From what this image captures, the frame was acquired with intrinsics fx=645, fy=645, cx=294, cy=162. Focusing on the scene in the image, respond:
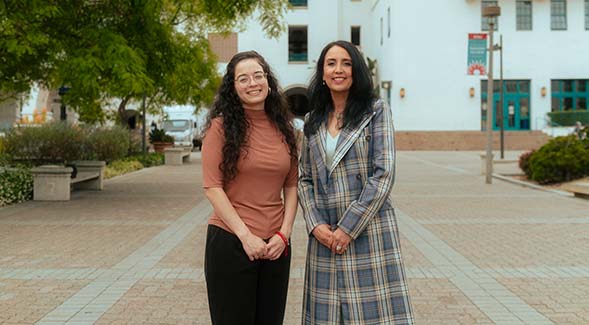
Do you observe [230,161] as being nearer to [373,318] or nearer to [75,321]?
[373,318]

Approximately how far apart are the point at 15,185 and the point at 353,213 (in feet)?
35.1

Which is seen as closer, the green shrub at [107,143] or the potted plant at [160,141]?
the green shrub at [107,143]

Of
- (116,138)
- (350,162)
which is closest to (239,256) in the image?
(350,162)

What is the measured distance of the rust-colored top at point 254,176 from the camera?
9.18ft

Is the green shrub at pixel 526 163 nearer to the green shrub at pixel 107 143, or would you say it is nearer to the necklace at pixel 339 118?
the green shrub at pixel 107 143

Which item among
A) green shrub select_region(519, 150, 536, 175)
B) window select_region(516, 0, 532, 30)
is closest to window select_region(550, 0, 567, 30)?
window select_region(516, 0, 532, 30)

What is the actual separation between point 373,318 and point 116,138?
19.0m

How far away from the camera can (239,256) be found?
279cm

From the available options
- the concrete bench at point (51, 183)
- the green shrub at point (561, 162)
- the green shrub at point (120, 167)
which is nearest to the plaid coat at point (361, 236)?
the concrete bench at point (51, 183)

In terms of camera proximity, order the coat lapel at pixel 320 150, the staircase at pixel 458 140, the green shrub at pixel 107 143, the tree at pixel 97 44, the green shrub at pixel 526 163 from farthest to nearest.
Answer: the staircase at pixel 458 140
the green shrub at pixel 107 143
the green shrub at pixel 526 163
the tree at pixel 97 44
the coat lapel at pixel 320 150

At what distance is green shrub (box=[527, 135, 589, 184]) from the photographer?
49.0 ft

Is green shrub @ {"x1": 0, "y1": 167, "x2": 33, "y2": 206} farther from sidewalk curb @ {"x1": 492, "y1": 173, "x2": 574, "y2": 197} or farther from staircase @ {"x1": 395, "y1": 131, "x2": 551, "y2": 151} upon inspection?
staircase @ {"x1": 395, "y1": 131, "x2": 551, "y2": 151}

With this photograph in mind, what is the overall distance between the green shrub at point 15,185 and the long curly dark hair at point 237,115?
9739mm

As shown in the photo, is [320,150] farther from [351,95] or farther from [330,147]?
[351,95]
